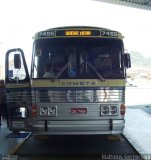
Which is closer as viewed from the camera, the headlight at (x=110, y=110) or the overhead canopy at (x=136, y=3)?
the headlight at (x=110, y=110)

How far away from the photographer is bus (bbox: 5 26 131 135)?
31.0ft

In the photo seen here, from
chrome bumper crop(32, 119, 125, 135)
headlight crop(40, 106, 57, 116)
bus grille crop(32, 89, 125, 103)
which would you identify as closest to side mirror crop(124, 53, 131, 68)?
bus grille crop(32, 89, 125, 103)

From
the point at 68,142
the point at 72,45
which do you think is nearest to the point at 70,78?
the point at 72,45

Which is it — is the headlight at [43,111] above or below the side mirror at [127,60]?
below

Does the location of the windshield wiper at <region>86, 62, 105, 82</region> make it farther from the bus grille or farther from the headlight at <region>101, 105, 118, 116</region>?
the headlight at <region>101, 105, 118, 116</region>

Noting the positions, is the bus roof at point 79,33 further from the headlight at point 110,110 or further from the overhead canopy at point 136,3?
the overhead canopy at point 136,3

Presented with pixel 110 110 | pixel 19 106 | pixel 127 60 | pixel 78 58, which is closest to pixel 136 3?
pixel 127 60

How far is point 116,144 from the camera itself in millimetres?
10977

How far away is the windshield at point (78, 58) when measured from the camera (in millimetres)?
9547

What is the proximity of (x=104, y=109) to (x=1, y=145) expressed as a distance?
123 inches

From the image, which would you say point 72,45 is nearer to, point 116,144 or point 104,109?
point 104,109

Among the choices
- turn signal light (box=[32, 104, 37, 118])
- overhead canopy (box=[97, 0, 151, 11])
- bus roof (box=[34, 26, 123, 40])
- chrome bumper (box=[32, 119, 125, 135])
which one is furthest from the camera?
overhead canopy (box=[97, 0, 151, 11])

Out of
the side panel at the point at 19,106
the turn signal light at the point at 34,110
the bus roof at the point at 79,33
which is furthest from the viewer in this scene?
the side panel at the point at 19,106

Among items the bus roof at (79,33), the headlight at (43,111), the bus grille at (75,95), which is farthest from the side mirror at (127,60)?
the headlight at (43,111)
